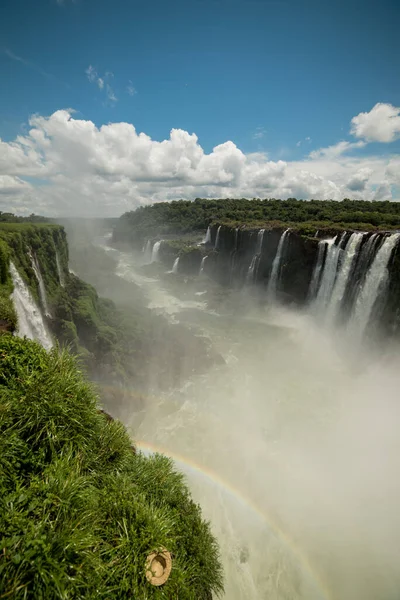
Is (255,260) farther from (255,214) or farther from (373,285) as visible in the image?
(255,214)

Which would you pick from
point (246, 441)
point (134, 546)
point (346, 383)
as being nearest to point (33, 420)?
point (134, 546)

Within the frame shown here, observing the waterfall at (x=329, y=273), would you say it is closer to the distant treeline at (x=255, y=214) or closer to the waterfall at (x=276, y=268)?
the waterfall at (x=276, y=268)

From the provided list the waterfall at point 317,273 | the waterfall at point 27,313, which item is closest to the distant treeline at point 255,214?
the waterfall at point 317,273

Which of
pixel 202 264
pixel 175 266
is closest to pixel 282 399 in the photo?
pixel 202 264

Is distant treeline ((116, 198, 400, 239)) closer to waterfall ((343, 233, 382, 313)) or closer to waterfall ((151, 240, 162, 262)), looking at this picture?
waterfall ((151, 240, 162, 262))

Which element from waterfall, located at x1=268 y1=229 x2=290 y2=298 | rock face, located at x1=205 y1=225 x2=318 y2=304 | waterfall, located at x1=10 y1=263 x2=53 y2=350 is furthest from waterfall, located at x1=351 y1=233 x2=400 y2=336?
waterfall, located at x1=10 y1=263 x2=53 y2=350

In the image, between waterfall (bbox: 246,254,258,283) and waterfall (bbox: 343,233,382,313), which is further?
waterfall (bbox: 246,254,258,283)

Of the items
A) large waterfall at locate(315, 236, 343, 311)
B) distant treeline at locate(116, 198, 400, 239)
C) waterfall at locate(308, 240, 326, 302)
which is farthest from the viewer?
distant treeline at locate(116, 198, 400, 239)
